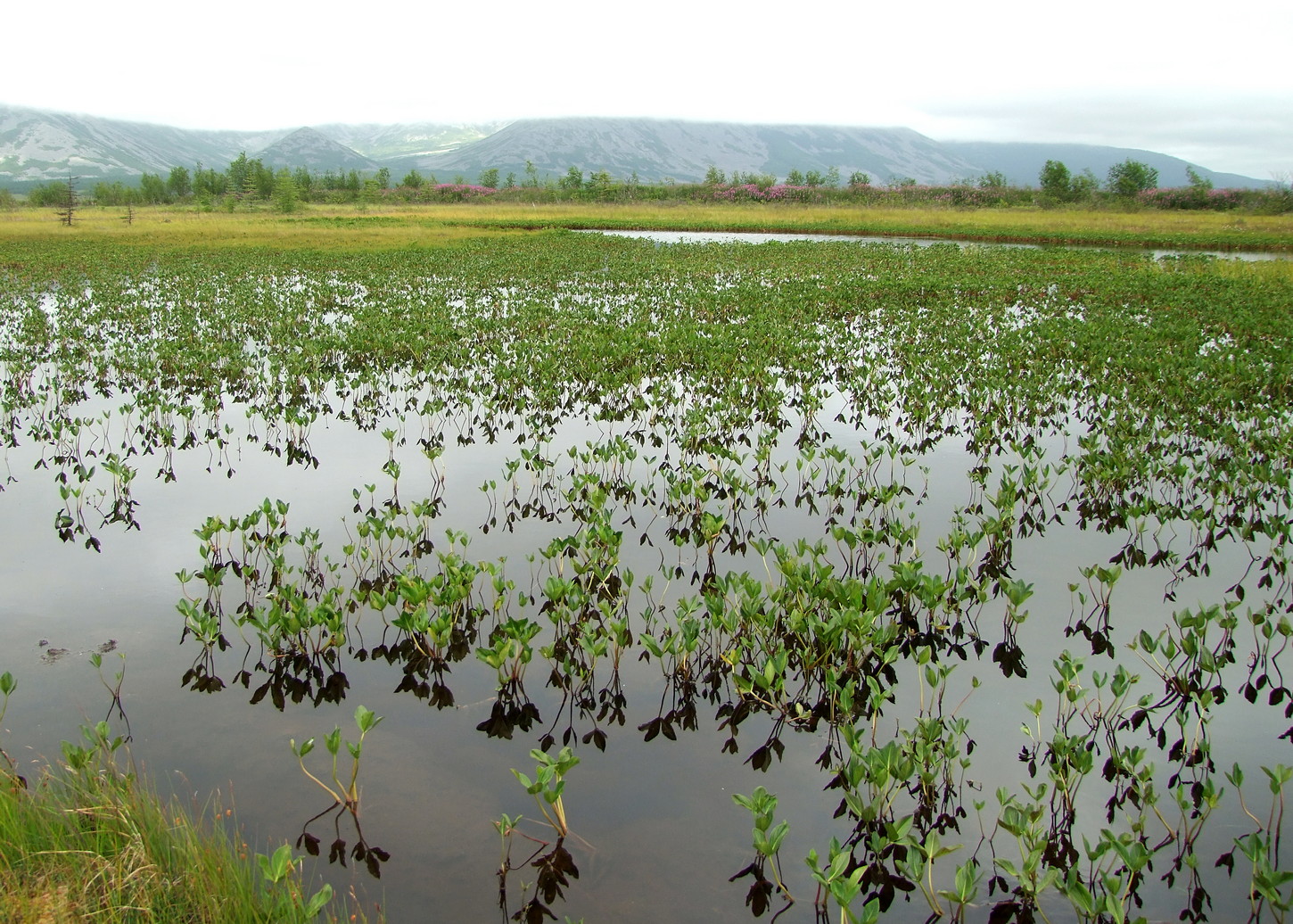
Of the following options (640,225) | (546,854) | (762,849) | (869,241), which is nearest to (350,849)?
(546,854)

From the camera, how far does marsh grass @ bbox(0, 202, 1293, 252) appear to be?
39.9 metres

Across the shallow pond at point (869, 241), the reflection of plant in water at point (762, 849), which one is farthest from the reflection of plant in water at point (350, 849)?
the shallow pond at point (869, 241)

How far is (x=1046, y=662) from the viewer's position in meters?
5.46

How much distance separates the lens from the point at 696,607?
17.5 feet

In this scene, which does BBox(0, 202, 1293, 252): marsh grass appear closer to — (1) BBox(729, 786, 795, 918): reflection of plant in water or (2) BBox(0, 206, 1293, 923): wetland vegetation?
(2) BBox(0, 206, 1293, 923): wetland vegetation

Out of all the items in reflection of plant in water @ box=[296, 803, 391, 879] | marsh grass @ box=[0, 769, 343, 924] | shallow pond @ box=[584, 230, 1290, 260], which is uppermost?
shallow pond @ box=[584, 230, 1290, 260]

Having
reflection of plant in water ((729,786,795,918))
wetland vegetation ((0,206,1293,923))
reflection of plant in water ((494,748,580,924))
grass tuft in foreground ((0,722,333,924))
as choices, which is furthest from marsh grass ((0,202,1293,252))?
reflection of plant in water ((729,786,795,918))

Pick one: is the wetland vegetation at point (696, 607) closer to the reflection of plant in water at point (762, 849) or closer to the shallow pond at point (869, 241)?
the reflection of plant in water at point (762, 849)

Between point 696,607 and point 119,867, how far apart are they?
336 cm

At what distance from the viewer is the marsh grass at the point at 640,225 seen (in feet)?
131

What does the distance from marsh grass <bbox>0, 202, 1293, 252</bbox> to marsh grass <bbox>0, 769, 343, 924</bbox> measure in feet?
114

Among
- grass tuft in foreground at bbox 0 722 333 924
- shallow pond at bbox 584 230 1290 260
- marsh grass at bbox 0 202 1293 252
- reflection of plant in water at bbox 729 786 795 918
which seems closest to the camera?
grass tuft in foreground at bbox 0 722 333 924

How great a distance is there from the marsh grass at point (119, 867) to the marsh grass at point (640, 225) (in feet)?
114

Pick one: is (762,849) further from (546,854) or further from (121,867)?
(121,867)
